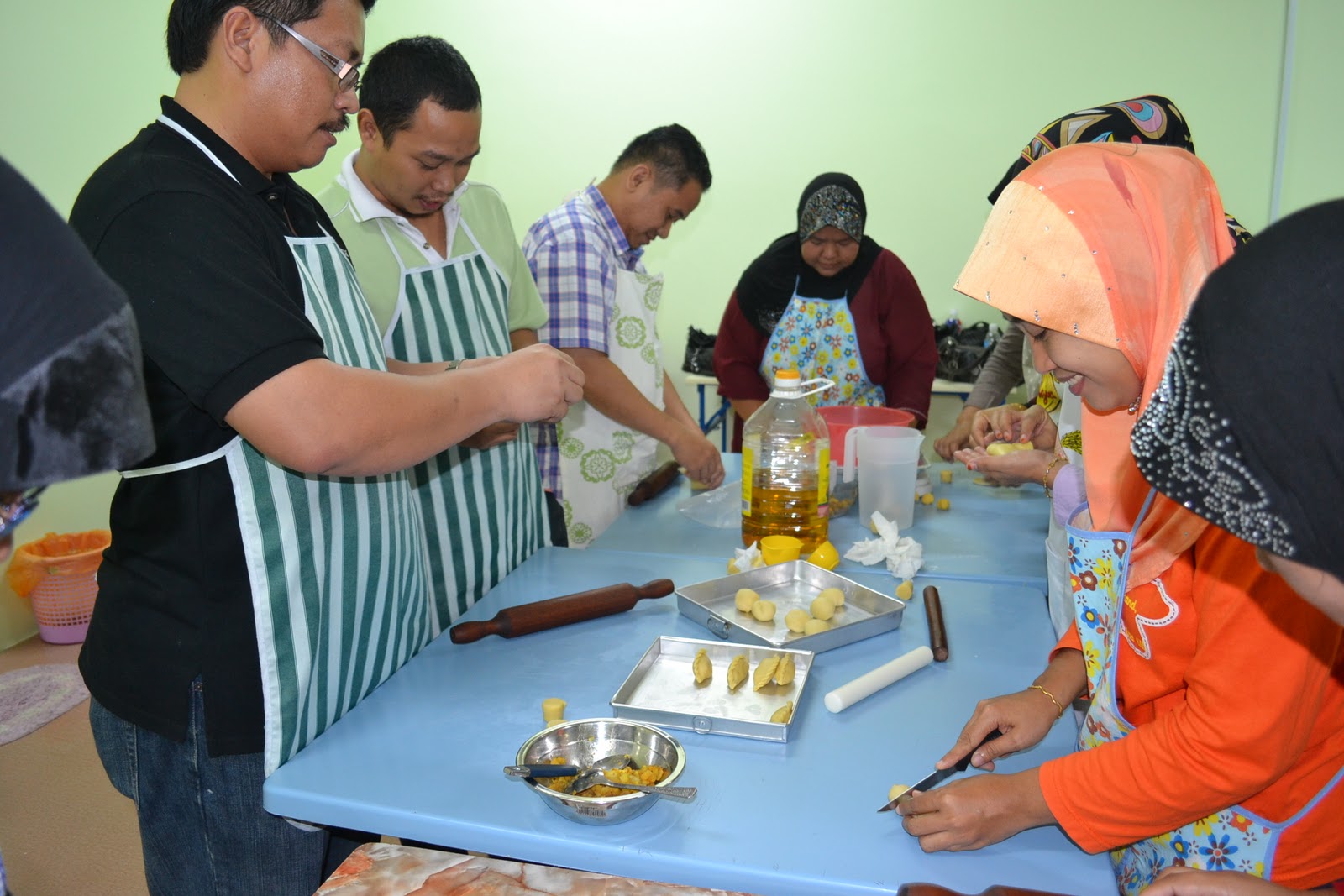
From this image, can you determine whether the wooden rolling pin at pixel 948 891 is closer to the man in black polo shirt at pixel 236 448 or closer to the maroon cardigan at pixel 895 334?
the man in black polo shirt at pixel 236 448

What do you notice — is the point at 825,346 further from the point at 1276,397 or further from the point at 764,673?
the point at 1276,397

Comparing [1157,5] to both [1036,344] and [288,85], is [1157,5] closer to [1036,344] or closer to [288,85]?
[1036,344]

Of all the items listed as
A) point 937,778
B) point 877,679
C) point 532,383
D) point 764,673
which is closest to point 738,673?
point 764,673

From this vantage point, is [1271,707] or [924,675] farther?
[924,675]

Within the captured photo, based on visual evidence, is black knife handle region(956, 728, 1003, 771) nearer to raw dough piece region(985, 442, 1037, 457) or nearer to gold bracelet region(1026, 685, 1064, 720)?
gold bracelet region(1026, 685, 1064, 720)

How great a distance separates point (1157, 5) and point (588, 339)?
4230 millimetres

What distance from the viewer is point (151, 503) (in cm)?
125

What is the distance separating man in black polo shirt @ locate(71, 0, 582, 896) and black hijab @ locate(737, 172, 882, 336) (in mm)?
2178

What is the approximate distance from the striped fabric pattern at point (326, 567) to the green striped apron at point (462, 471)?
33 cm

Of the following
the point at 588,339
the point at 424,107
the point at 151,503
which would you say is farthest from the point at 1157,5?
the point at 151,503

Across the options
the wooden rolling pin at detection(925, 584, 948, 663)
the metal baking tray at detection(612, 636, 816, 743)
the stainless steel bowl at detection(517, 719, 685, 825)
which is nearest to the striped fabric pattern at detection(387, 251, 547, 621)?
the metal baking tray at detection(612, 636, 816, 743)

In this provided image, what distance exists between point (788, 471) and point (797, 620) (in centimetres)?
63

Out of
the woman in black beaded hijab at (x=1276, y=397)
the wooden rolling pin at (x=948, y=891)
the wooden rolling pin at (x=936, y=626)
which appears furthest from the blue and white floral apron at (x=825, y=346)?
the woman in black beaded hijab at (x=1276, y=397)

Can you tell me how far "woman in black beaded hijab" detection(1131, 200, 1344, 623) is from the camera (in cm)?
61
